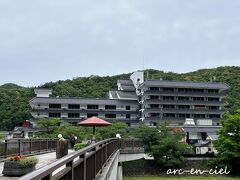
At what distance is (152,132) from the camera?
4612 centimetres

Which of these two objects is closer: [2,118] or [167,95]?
[167,95]

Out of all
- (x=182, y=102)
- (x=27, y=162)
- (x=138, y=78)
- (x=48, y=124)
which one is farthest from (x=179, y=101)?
(x=27, y=162)

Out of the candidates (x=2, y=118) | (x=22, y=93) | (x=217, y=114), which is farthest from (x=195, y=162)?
(x=22, y=93)

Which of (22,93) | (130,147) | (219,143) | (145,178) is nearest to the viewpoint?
(130,147)

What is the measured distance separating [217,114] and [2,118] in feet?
149

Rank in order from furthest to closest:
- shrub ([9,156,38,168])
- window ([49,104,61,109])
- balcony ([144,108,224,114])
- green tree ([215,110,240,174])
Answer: balcony ([144,108,224,114]), window ([49,104,61,109]), green tree ([215,110,240,174]), shrub ([9,156,38,168])

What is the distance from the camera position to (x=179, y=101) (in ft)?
233

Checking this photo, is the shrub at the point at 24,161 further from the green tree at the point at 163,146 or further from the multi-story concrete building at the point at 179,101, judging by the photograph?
the multi-story concrete building at the point at 179,101

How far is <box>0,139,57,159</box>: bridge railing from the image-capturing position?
14570mm

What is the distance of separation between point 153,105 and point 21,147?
179ft

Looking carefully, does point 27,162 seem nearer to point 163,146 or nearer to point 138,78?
point 163,146

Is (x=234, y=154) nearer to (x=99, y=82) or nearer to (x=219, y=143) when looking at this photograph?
(x=219, y=143)

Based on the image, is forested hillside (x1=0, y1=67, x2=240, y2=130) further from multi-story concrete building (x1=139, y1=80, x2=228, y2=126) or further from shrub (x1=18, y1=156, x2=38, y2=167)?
shrub (x1=18, y1=156, x2=38, y2=167)

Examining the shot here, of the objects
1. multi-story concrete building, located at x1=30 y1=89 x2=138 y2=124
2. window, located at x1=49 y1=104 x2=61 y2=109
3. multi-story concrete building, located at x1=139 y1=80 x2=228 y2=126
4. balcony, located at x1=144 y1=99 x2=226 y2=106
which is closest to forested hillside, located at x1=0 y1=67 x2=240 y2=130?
balcony, located at x1=144 y1=99 x2=226 y2=106
